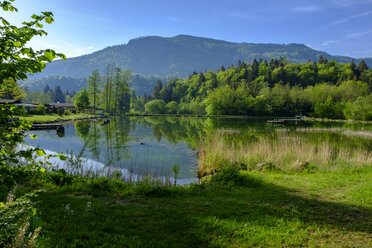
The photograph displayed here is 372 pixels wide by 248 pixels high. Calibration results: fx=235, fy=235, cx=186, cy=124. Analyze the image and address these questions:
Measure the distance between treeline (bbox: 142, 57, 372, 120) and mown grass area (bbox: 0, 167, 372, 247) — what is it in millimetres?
72646

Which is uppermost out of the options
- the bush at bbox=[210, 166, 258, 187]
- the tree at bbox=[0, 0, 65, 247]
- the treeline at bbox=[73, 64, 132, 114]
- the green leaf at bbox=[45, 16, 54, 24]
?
the treeline at bbox=[73, 64, 132, 114]

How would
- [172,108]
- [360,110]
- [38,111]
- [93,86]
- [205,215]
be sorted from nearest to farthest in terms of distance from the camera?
[205,215]
[38,111]
[360,110]
[93,86]
[172,108]

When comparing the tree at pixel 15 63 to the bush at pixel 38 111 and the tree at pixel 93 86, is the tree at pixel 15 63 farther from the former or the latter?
the tree at pixel 93 86

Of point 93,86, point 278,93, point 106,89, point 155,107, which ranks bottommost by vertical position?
point 155,107

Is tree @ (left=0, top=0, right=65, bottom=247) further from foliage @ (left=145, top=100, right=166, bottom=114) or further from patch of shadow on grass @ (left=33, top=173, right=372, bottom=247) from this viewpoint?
foliage @ (left=145, top=100, right=166, bottom=114)

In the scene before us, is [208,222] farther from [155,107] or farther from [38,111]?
[155,107]

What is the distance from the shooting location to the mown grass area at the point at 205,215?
5285mm

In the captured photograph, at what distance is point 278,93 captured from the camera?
97500mm

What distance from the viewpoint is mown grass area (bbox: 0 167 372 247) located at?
5.29 metres

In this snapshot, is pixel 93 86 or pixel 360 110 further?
pixel 93 86

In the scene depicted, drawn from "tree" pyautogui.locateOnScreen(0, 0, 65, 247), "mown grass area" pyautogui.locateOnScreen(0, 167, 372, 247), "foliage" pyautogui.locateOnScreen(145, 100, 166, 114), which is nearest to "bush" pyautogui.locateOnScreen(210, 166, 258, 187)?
"mown grass area" pyautogui.locateOnScreen(0, 167, 372, 247)

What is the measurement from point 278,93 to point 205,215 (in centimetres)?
9954

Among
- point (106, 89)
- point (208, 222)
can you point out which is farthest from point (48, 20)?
point (106, 89)

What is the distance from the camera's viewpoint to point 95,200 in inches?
314
